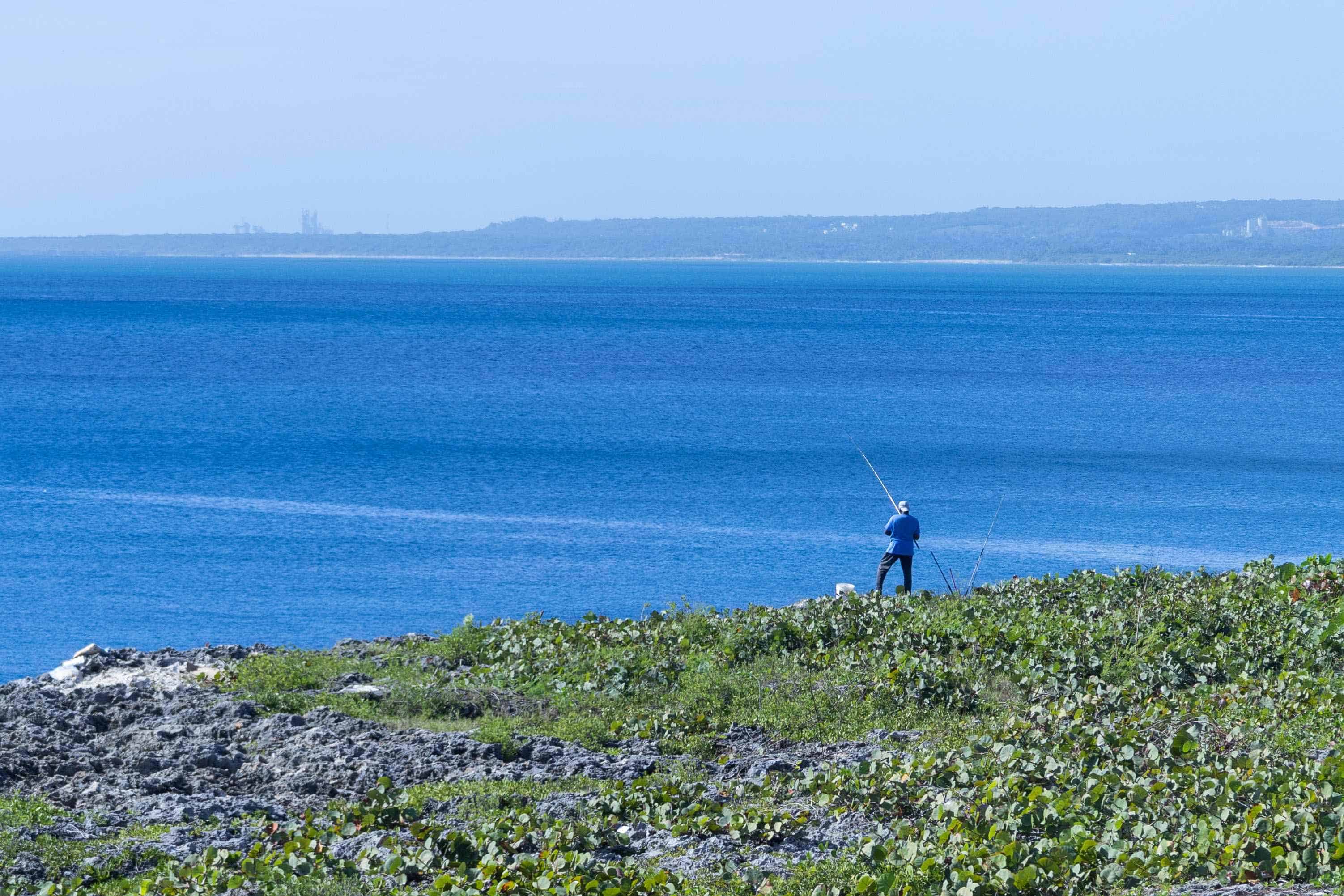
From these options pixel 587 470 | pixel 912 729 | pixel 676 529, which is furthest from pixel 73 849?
pixel 587 470

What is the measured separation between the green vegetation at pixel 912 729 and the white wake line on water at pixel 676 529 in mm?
13802

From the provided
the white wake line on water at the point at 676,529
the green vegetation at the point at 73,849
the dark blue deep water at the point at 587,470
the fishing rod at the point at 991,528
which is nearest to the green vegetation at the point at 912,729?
the green vegetation at the point at 73,849

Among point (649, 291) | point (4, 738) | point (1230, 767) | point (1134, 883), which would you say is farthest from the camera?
point (649, 291)

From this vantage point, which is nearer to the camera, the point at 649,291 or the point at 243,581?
the point at 243,581

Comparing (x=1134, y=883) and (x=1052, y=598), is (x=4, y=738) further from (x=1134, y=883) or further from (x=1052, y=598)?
(x=1052, y=598)

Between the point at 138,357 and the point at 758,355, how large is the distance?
1565 inches

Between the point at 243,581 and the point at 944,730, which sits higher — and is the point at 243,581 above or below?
below

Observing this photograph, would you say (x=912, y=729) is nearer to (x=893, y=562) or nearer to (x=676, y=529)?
(x=893, y=562)

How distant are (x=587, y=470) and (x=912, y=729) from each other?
110ft

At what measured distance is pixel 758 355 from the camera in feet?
302

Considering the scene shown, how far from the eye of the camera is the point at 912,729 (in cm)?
1290

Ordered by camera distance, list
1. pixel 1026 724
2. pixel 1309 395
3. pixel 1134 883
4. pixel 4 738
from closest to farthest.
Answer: pixel 1134 883
pixel 1026 724
pixel 4 738
pixel 1309 395

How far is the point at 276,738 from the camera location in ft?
41.6

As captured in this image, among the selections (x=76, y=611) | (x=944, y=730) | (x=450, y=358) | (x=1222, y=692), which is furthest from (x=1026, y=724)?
(x=450, y=358)
